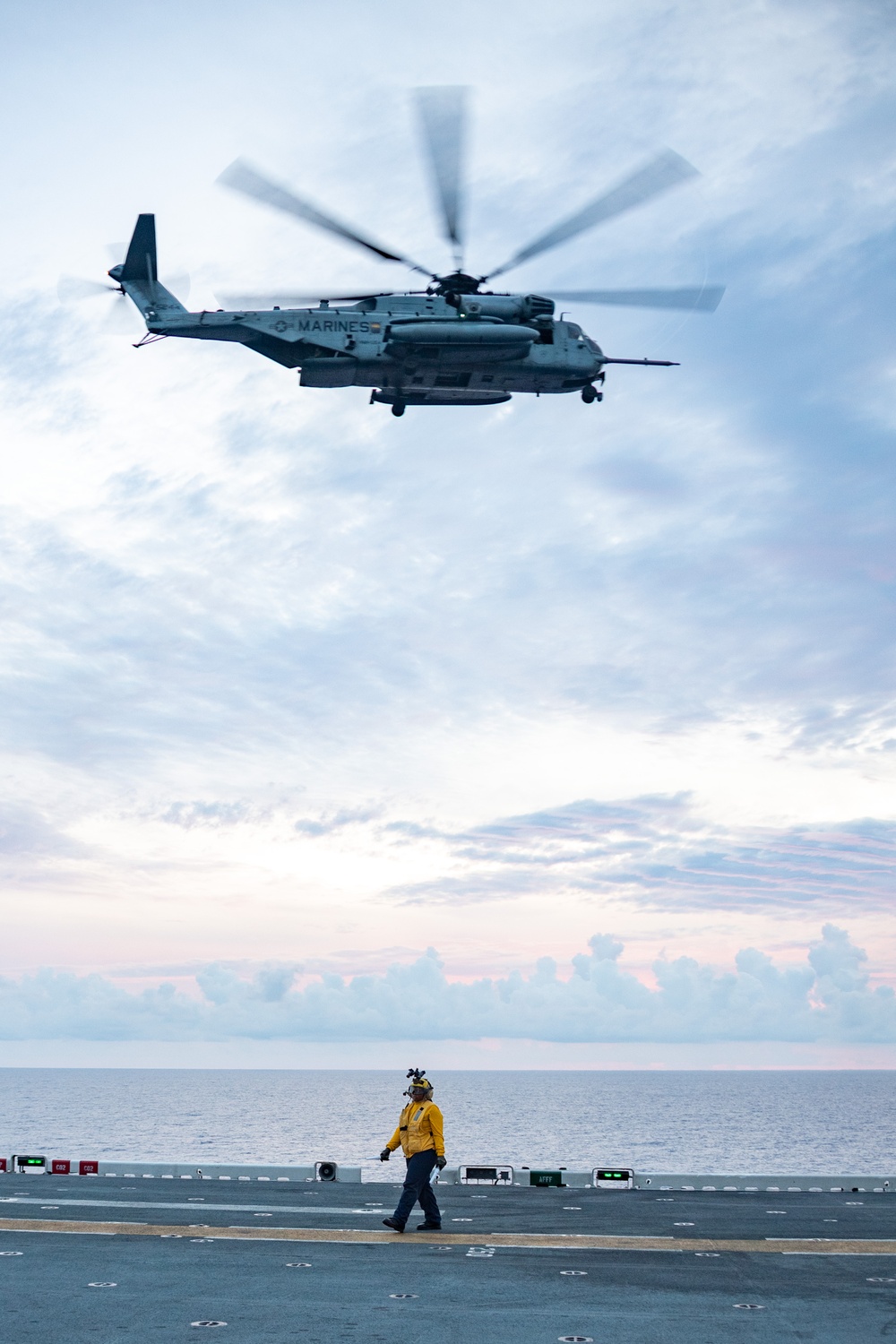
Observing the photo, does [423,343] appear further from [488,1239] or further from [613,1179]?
[488,1239]

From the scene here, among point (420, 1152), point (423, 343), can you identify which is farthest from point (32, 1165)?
point (423, 343)

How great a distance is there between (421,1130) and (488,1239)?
1.67 m

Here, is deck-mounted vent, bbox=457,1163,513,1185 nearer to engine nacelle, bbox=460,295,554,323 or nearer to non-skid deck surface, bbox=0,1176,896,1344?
non-skid deck surface, bbox=0,1176,896,1344

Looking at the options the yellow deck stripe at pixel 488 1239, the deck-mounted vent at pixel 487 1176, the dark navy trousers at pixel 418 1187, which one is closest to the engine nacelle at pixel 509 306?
the deck-mounted vent at pixel 487 1176

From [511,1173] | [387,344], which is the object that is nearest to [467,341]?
[387,344]

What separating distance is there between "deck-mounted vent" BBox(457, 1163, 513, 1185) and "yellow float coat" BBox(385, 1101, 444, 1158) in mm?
8268

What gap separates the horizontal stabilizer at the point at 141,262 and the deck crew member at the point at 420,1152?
974 inches

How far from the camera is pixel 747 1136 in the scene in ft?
415

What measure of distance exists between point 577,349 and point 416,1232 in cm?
2227

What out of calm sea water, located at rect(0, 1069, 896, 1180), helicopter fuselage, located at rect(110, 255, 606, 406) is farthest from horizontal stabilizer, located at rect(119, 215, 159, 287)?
calm sea water, located at rect(0, 1069, 896, 1180)

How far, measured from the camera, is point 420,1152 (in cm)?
1609

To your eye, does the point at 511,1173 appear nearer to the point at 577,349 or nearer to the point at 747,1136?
the point at 577,349

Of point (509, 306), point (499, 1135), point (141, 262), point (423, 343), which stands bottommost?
point (499, 1135)

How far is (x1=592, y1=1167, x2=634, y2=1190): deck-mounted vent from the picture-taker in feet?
76.6
